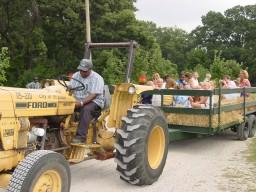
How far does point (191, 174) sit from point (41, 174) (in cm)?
318

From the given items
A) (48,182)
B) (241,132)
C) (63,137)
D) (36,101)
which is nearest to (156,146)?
(63,137)

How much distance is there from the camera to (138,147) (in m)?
6.45

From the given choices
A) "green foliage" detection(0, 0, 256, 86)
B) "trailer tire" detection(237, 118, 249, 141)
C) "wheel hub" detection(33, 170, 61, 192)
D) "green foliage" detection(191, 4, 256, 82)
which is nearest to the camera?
"wheel hub" detection(33, 170, 61, 192)

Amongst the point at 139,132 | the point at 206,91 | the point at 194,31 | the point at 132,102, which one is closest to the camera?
the point at 139,132

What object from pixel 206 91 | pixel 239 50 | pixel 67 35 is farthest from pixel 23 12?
pixel 239 50

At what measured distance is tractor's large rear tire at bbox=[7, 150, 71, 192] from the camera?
189 inches

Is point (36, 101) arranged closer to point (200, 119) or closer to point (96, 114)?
point (96, 114)

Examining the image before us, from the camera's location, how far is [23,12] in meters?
29.0

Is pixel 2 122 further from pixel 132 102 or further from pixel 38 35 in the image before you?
pixel 38 35

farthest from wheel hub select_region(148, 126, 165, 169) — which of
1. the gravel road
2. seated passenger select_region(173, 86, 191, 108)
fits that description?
seated passenger select_region(173, 86, 191, 108)

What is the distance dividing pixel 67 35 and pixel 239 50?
42.5 meters

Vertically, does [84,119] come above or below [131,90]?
below

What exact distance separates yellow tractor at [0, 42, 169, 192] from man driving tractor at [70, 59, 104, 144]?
0.14m

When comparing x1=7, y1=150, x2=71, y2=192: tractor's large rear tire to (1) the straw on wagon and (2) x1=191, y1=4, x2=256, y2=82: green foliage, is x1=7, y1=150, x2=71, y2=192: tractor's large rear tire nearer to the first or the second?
(1) the straw on wagon
